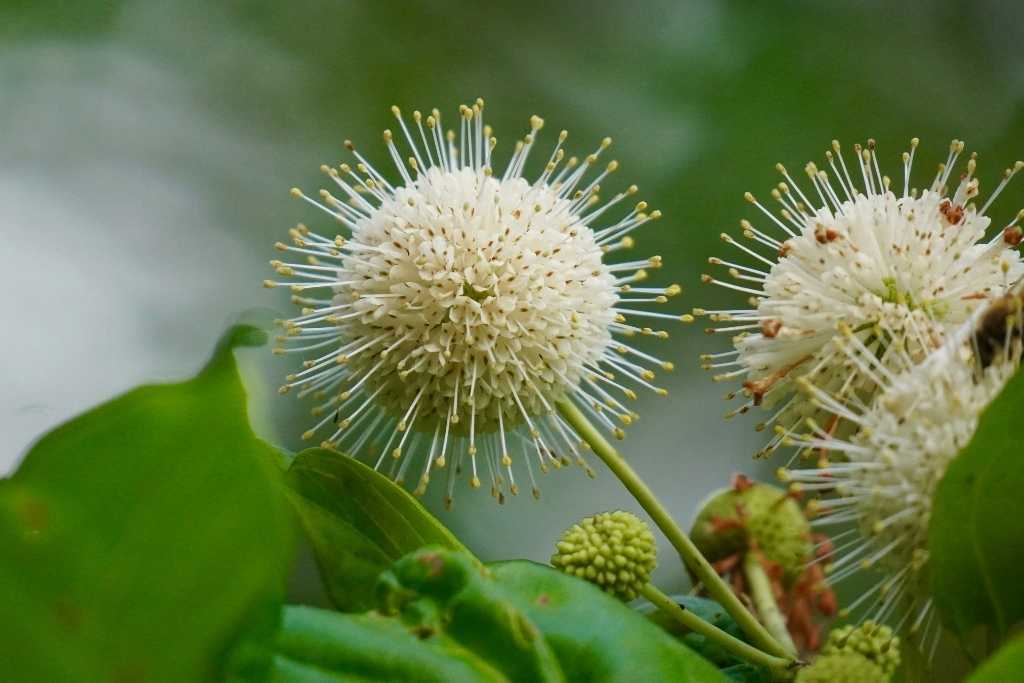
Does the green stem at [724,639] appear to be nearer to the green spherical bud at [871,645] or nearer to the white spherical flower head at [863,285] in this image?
the green spherical bud at [871,645]

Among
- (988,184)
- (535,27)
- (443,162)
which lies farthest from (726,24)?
(443,162)

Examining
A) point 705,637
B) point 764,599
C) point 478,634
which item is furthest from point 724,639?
point 478,634

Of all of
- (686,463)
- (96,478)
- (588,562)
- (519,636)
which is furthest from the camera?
(686,463)

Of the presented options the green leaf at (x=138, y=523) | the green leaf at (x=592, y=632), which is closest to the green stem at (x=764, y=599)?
the green leaf at (x=592, y=632)

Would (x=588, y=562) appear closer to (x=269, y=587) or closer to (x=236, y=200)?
(x=269, y=587)

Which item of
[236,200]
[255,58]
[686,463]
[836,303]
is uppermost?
[255,58]

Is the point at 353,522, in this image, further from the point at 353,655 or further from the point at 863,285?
the point at 863,285
